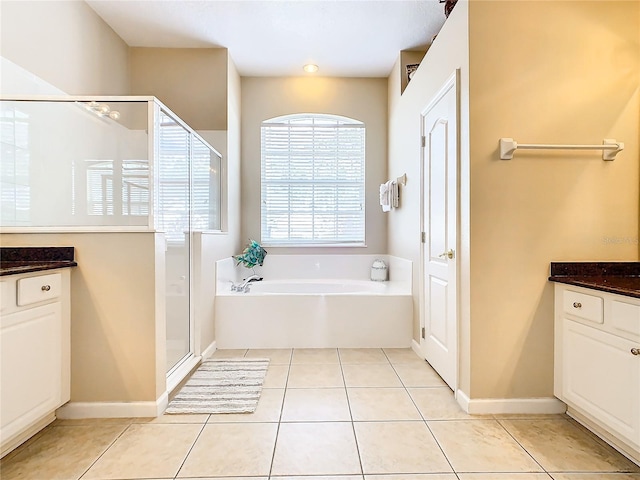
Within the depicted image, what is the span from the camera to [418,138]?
3.02 m

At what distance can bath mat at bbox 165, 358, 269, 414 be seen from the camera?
7.11ft

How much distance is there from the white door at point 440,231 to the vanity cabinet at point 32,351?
2.16 m

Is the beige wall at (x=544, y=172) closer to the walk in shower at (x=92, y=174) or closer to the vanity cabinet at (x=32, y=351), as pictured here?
the walk in shower at (x=92, y=174)

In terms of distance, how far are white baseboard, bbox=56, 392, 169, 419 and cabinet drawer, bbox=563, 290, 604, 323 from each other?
227 centimetres

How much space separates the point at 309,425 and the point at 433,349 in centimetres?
116

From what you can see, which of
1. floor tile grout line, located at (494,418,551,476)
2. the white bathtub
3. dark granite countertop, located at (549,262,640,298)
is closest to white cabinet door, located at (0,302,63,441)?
the white bathtub

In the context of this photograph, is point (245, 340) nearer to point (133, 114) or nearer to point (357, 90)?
point (133, 114)

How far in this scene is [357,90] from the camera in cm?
431

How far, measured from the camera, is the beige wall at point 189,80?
11.9 feet

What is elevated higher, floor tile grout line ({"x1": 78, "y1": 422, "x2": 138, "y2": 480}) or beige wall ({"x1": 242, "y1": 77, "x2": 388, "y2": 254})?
beige wall ({"x1": 242, "y1": 77, "x2": 388, "y2": 254})

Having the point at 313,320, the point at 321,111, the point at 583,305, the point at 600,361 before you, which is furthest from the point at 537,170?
the point at 321,111

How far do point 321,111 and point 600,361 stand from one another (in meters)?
3.51

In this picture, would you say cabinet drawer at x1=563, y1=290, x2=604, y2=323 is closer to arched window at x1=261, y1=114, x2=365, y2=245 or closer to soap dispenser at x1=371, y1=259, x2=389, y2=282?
soap dispenser at x1=371, y1=259, x2=389, y2=282

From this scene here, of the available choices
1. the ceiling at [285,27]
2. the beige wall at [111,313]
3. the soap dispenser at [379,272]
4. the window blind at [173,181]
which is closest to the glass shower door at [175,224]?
the window blind at [173,181]
